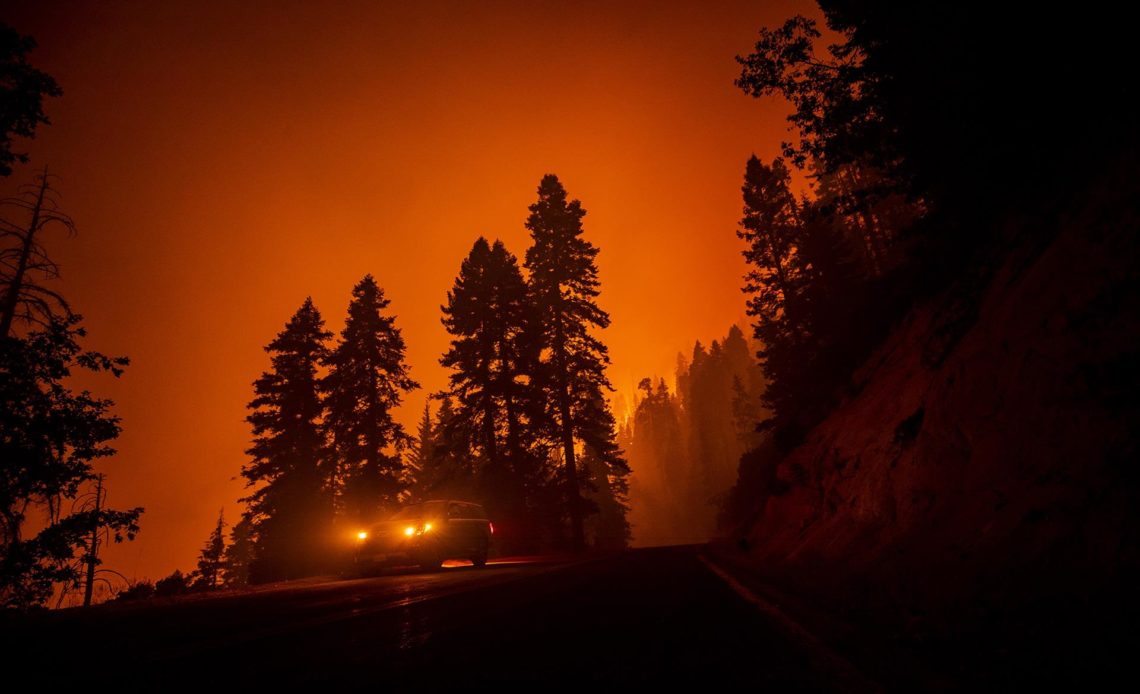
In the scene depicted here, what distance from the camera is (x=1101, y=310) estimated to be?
13.9 feet

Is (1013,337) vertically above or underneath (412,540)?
above

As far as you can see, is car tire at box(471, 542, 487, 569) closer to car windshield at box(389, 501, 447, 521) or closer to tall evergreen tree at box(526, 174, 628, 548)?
car windshield at box(389, 501, 447, 521)

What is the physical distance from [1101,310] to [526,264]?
25072mm

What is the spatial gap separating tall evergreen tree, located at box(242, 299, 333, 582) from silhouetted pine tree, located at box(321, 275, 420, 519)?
1047mm

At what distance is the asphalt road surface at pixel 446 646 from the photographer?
249 cm

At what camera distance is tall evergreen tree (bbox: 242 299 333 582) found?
78.4 feet

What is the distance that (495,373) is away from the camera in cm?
2619


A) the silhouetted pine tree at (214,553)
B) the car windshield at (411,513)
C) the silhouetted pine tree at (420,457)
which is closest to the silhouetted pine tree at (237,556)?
the silhouetted pine tree at (214,553)

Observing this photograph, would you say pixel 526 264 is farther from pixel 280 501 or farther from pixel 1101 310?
pixel 1101 310

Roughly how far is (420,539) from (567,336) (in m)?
14.9

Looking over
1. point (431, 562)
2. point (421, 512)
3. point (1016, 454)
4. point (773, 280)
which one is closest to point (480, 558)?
point (431, 562)

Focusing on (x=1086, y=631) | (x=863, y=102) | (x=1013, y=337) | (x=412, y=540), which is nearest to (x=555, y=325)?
(x=412, y=540)

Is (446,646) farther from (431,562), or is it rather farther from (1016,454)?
(431,562)

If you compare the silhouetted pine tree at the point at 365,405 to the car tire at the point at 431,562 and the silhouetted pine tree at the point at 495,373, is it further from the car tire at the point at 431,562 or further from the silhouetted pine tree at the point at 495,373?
the car tire at the point at 431,562
